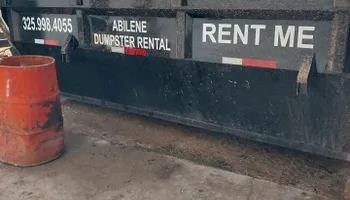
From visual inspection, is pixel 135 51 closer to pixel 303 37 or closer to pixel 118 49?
pixel 118 49

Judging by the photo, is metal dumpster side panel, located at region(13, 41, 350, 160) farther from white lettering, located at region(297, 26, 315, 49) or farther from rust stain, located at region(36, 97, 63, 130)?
rust stain, located at region(36, 97, 63, 130)

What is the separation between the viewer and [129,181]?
300 centimetres

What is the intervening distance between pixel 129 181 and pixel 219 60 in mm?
1300

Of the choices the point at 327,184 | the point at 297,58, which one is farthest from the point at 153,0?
the point at 327,184

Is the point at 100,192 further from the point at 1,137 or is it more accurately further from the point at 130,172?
the point at 1,137

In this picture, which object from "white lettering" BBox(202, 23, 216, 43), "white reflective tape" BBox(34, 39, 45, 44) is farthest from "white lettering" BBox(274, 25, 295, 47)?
"white reflective tape" BBox(34, 39, 45, 44)

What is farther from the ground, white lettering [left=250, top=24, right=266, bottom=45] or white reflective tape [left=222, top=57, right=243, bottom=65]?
white lettering [left=250, top=24, right=266, bottom=45]

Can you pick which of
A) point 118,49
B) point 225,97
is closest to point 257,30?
point 225,97

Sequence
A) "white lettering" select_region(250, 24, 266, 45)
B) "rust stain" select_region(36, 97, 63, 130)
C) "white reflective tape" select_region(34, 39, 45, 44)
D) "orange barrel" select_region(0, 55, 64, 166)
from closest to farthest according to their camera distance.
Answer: "white lettering" select_region(250, 24, 266, 45)
"orange barrel" select_region(0, 55, 64, 166)
"rust stain" select_region(36, 97, 63, 130)
"white reflective tape" select_region(34, 39, 45, 44)

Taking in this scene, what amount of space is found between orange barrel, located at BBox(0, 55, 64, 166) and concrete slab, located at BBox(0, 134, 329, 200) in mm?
137

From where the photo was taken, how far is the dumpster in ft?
8.57

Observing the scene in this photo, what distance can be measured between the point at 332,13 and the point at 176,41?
1336 mm

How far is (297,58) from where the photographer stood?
8.79 ft

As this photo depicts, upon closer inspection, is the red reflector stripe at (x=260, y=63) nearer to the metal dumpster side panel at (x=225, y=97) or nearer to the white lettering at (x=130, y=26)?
the metal dumpster side panel at (x=225, y=97)
